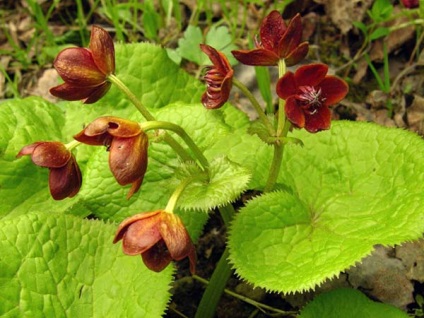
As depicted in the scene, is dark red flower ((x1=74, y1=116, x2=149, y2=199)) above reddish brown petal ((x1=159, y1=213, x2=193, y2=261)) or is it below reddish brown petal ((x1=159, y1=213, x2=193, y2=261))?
above

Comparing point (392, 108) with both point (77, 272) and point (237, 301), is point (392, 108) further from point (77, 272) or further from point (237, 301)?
point (77, 272)

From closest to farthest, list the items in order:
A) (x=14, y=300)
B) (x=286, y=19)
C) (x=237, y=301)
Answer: (x=14, y=300), (x=237, y=301), (x=286, y=19)

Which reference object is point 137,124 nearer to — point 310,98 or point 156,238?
point 156,238

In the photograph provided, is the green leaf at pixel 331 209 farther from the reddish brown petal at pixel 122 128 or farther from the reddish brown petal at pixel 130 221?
the reddish brown petal at pixel 122 128

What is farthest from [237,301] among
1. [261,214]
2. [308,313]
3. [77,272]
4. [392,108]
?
[392,108]

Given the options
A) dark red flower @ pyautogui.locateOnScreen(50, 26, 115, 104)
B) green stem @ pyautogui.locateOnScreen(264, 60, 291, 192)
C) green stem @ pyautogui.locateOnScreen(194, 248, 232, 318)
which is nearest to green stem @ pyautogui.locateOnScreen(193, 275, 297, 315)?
green stem @ pyautogui.locateOnScreen(194, 248, 232, 318)

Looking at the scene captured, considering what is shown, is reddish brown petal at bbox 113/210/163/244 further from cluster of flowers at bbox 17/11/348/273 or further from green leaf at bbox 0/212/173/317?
green leaf at bbox 0/212/173/317
